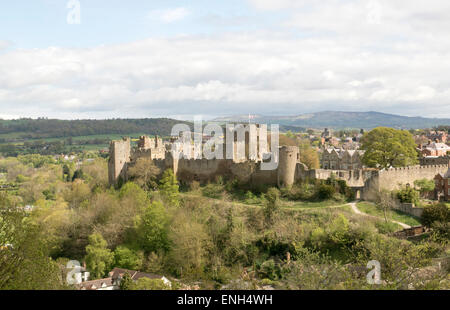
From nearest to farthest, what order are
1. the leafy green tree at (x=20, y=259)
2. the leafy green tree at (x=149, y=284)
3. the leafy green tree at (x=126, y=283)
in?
the leafy green tree at (x=20, y=259) → the leafy green tree at (x=149, y=284) → the leafy green tree at (x=126, y=283)

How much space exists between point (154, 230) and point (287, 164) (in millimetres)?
10239

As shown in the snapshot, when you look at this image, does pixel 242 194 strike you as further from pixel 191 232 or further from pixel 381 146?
pixel 381 146

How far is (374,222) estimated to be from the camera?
2538 centimetres

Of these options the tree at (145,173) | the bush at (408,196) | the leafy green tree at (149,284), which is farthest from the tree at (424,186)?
the tree at (145,173)

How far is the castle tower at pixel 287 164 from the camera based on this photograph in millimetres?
30125

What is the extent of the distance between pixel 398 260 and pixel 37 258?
1451cm

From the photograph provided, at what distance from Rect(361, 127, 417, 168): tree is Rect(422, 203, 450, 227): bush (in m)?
9.16

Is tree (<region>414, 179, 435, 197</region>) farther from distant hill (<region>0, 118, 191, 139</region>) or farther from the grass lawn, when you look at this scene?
distant hill (<region>0, 118, 191, 139</region>)

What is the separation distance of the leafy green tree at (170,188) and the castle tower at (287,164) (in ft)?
26.4

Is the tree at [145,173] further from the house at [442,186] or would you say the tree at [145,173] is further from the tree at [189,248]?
the house at [442,186]

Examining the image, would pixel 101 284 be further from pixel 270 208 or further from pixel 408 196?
pixel 408 196

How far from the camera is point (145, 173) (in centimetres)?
3616

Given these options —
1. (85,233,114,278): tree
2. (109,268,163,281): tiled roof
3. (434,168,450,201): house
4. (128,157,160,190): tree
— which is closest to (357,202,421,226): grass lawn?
(434,168,450,201): house
